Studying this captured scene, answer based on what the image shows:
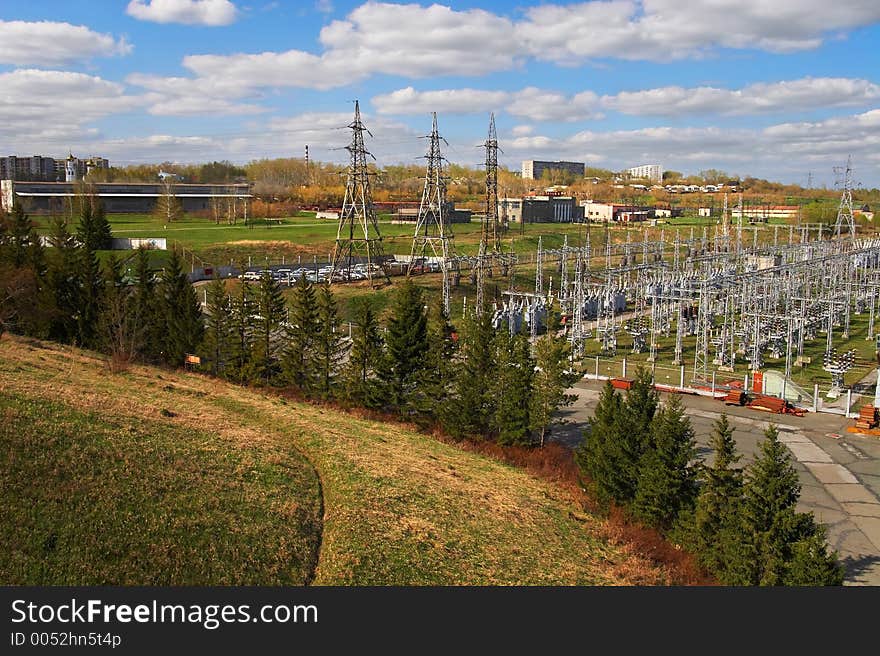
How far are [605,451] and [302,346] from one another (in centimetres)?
1291

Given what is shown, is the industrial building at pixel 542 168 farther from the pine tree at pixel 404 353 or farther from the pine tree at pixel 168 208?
the pine tree at pixel 404 353

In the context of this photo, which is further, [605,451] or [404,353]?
[404,353]

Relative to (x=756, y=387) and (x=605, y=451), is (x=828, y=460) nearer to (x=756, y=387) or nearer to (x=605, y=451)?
(x=756, y=387)

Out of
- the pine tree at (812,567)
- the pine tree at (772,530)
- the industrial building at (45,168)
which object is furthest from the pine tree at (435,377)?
the industrial building at (45,168)

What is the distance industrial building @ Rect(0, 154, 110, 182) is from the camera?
114m

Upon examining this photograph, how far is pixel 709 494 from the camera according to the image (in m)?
13.4

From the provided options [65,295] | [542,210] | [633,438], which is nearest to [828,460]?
[633,438]

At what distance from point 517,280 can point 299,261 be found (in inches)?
620

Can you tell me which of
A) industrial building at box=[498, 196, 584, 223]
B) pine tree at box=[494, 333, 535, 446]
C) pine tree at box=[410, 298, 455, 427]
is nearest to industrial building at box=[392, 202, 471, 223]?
industrial building at box=[498, 196, 584, 223]

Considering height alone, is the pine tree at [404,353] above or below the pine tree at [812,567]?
above

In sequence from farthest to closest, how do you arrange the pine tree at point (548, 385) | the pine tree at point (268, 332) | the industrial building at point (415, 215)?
the industrial building at point (415, 215), the pine tree at point (268, 332), the pine tree at point (548, 385)

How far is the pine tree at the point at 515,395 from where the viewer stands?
20250 mm

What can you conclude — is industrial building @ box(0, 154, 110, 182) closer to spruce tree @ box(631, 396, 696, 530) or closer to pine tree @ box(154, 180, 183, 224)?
pine tree @ box(154, 180, 183, 224)

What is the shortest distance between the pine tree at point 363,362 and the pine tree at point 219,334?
550 cm
